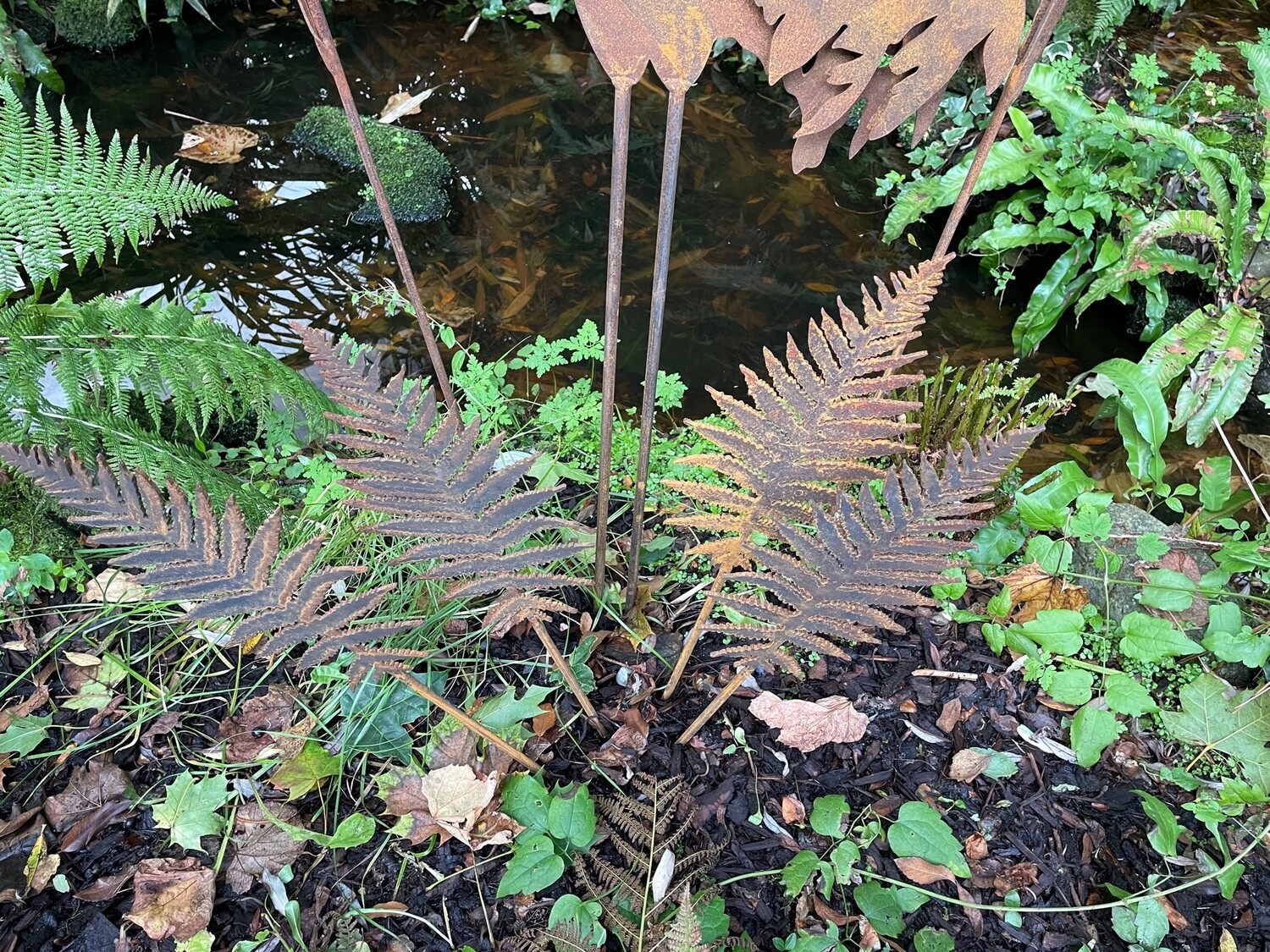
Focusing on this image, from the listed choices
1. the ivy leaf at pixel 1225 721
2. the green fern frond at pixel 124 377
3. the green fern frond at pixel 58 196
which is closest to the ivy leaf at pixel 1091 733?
the ivy leaf at pixel 1225 721

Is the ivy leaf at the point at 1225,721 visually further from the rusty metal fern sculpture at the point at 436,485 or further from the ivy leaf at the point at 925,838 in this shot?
the rusty metal fern sculpture at the point at 436,485

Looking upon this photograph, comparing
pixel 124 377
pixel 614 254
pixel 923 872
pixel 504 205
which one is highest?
pixel 504 205

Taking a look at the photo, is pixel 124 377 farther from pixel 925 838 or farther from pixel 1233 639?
pixel 1233 639

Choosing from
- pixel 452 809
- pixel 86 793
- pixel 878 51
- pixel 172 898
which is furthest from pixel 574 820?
pixel 878 51

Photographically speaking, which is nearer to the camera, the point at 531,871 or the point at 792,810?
the point at 531,871

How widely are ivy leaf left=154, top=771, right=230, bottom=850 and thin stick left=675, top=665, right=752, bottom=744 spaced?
84 cm

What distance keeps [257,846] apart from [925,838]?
3.82ft

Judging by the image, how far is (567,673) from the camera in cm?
140

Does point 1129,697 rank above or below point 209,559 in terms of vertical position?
below

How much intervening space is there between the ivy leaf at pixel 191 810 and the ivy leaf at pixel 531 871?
0.54 meters

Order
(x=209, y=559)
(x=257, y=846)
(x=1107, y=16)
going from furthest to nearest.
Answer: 1. (x=1107, y=16)
2. (x=257, y=846)
3. (x=209, y=559)

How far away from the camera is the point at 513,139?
366cm

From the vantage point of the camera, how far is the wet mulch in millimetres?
1295

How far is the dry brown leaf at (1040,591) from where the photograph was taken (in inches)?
65.4
